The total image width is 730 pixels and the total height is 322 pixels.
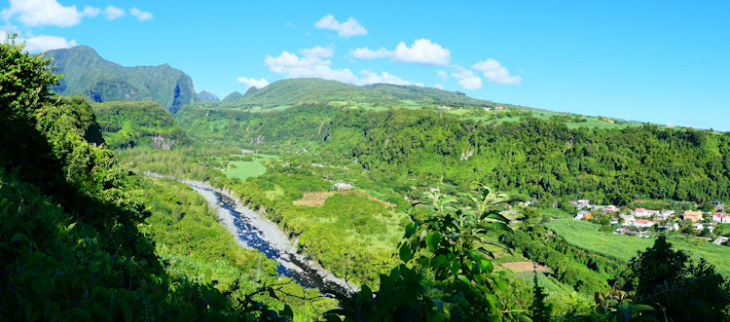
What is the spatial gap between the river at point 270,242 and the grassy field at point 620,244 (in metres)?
31.9

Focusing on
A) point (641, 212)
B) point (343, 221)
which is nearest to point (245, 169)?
point (343, 221)

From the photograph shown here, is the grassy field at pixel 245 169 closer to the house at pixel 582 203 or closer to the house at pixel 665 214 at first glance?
the house at pixel 582 203

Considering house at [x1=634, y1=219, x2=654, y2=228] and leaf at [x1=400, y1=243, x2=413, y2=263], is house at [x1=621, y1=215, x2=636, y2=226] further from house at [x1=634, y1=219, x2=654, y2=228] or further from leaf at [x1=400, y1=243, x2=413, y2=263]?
leaf at [x1=400, y1=243, x2=413, y2=263]

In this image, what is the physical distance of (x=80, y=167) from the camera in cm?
859

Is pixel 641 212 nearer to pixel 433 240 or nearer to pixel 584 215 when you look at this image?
pixel 584 215

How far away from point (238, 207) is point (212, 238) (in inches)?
1160

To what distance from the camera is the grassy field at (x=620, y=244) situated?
3866cm

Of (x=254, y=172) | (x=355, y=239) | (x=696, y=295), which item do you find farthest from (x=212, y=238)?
(x=254, y=172)

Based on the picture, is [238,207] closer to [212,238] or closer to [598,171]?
[212,238]

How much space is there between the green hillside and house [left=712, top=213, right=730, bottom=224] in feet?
456

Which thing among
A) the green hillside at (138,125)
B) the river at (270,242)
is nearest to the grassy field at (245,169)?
the river at (270,242)

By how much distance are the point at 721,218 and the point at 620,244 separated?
2444 cm

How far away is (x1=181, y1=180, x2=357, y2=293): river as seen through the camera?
32219 mm

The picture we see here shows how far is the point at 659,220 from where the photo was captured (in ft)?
178
